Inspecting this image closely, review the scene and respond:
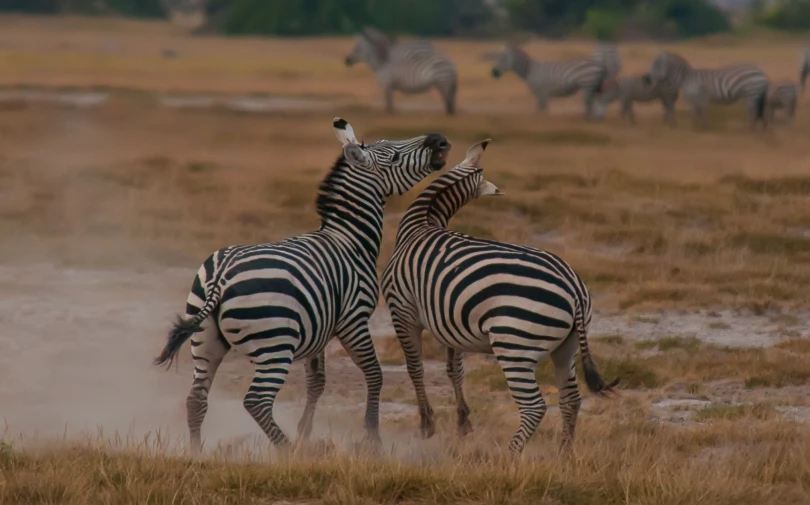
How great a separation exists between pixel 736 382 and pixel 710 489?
2.96 m

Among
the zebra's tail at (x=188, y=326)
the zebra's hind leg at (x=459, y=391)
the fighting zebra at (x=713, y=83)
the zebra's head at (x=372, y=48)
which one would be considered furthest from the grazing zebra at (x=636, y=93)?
the zebra's tail at (x=188, y=326)

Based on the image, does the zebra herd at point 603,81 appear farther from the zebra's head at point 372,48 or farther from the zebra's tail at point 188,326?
the zebra's tail at point 188,326

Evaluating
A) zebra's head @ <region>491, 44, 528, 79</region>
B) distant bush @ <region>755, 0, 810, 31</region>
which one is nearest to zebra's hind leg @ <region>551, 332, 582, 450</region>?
zebra's head @ <region>491, 44, 528, 79</region>

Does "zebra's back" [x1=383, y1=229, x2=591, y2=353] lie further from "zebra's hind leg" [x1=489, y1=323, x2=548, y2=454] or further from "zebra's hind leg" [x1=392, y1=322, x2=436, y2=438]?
"zebra's hind leg" [x1=392, y1=322, x2=436, y2=438]

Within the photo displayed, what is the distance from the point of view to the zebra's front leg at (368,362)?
19.5 feet

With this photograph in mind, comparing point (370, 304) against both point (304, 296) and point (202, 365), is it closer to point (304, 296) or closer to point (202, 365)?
point (304, 296)

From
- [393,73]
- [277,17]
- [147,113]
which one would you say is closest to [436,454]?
[147,113]

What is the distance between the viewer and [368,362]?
598 cm

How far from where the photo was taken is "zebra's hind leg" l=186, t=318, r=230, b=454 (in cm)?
548

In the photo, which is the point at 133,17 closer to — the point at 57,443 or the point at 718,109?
the point at 718,109

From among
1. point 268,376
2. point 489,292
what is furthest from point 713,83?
point 268,376

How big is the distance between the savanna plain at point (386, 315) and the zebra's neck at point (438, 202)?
1.06 m

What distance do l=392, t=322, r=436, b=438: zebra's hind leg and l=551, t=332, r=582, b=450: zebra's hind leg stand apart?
828mm

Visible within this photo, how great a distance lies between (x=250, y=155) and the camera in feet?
54.4
